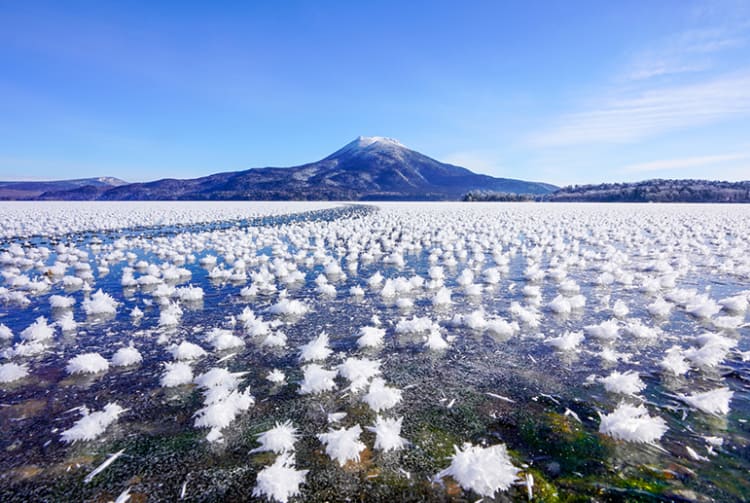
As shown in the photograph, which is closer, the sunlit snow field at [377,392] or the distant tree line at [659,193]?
the sunlit snow field at [377,392]

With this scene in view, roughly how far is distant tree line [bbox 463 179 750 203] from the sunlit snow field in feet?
309

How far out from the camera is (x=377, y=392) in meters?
5.38

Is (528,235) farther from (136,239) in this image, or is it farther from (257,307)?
(136,239)

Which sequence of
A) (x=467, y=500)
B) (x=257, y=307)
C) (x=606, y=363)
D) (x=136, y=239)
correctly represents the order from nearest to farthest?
(x=467, y=500) < (x=606, y=363) < (x=257, y=307) < (x=136, y=239)

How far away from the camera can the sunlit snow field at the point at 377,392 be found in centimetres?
394

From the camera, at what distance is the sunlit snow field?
394 cm

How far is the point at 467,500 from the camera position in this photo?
3.69m

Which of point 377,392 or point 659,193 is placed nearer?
point 377,392

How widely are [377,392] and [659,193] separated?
10856 centimetres

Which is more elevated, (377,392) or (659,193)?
(659,193)

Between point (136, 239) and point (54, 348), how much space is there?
19016 millimetres

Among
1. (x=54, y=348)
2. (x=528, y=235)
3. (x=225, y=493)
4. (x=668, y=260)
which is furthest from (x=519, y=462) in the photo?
(x=528, y=235)

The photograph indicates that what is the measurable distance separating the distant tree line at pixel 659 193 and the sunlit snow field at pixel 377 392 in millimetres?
94154

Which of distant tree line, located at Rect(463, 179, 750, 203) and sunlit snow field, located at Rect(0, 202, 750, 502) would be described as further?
distant tree line, located at Rect(463, 179, 750, 203)
